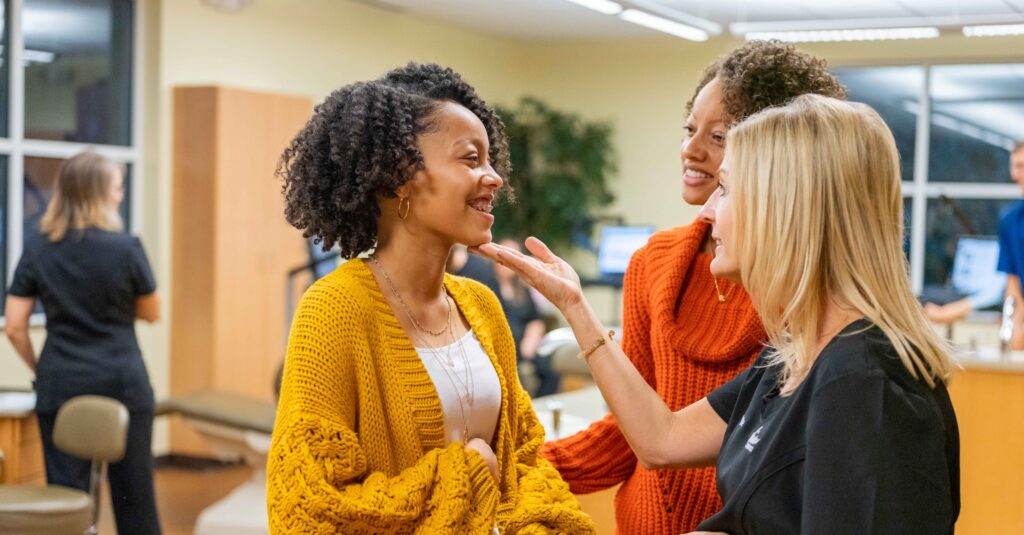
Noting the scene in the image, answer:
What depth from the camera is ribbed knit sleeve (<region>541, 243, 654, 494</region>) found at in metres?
2.00

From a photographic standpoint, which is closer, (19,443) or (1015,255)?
(19,443)

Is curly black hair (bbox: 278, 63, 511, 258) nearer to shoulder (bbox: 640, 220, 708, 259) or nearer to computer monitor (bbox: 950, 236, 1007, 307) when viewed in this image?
shoulder (bbox: 640, 220, 708, 259)

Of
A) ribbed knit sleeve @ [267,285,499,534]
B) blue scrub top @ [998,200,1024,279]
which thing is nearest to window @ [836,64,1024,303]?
blue scrub top @ [998,200,1024,279]

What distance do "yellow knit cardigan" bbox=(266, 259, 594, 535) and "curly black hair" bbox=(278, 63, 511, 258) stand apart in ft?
0.27

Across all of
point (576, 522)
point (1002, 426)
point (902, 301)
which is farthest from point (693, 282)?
point (1002, 426)

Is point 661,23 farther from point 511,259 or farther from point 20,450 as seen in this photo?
point 511,259

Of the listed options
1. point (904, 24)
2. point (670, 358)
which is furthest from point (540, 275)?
point (904, 24)

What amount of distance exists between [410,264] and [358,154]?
19 centimetres

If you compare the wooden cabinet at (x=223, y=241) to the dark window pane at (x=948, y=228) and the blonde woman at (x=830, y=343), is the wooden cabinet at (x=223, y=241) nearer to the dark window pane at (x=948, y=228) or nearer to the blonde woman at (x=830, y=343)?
the dark window pane at (x=948, y=228)

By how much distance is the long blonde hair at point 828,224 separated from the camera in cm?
133

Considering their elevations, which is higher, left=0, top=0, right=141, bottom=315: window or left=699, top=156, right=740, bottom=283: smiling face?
left=0, top=0, right=141, bottom=315: window

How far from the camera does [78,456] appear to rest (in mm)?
4102

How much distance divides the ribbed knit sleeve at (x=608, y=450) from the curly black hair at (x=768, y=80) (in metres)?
0.35

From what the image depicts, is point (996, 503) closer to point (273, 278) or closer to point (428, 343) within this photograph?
point (428, 343)
